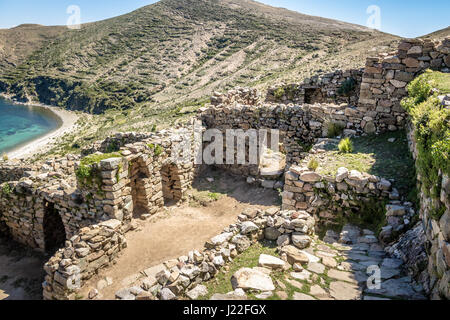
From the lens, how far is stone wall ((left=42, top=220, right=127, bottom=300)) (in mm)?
6645

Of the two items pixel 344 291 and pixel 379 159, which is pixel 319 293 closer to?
pixel 344 291

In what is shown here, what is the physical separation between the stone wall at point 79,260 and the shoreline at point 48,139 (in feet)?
95.5

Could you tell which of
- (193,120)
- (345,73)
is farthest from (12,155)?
(345,73)

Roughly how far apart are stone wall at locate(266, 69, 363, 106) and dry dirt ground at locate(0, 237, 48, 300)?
11580 mm

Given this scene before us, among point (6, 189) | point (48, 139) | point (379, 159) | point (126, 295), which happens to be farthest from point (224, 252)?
point (48, 139)

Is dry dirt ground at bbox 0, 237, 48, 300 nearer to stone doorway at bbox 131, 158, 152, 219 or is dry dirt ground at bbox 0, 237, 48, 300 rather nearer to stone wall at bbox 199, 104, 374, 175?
stone doorway at bbox 131, 158, 152, 219

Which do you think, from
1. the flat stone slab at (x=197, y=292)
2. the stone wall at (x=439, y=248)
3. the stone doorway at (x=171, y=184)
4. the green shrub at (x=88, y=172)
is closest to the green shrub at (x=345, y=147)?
the stone wall at (x=439, y=248)

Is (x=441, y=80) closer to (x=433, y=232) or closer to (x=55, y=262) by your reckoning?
(x=433, y=232)

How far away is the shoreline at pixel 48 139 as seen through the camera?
113 feet

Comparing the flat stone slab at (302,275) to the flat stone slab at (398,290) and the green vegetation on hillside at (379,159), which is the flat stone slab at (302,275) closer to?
the flat stone slab at (398,290)

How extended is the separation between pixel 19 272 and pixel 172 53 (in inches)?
2390

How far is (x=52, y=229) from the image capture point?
33.0 feet

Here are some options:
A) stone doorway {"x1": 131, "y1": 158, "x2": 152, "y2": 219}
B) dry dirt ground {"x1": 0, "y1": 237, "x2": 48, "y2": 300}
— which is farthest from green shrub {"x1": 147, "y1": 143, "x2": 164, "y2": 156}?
dry dirt ground {"x1": 0, "y1": 237, "x2": 48, "y2": 300}
